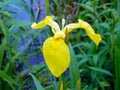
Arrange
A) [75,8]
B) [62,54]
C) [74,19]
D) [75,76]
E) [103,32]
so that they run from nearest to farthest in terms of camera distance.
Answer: [62,54] < [75,76] < [103,32] < [74,19] < [75,8]

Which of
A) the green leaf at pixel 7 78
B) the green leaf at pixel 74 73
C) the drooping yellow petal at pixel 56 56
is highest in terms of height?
the drooping yellow petal at pixel 56 56

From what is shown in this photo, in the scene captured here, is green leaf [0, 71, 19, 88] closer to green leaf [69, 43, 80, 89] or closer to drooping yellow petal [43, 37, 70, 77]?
green leaf [69, 43, 80, 89]

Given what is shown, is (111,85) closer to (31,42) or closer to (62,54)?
(31,42)

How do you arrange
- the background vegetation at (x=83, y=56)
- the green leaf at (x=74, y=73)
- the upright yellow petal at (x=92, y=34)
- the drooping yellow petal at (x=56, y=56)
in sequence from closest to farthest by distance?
the drooping yellow petal at (x=56, y=56) → the upright yellow petal at (x=92, y=34) → the green leaf at (x=74, y=73) → the background vegetation at (x=83, y=56)

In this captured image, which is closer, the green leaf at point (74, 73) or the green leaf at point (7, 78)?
the green leaf at point (74, 73)

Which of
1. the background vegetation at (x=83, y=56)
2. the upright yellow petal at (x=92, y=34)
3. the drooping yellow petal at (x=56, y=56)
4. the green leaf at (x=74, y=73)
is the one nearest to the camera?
the drooping yellow petal at (x=56, y=56)

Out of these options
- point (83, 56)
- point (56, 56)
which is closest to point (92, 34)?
point (56, 56)

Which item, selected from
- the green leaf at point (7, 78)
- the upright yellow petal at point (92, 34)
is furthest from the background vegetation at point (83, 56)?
the upright yellow petal at point (92, 34)

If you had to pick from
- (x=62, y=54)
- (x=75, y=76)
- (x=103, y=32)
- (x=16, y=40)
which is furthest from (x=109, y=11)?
(x=62, y=54)

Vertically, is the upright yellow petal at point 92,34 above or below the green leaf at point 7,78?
above

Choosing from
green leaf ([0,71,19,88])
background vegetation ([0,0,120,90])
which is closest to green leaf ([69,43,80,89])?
background vegetation ([0,0,120,90])

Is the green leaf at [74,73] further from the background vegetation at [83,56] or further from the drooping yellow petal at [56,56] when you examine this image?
the drooping yellow petal at [56,56]
